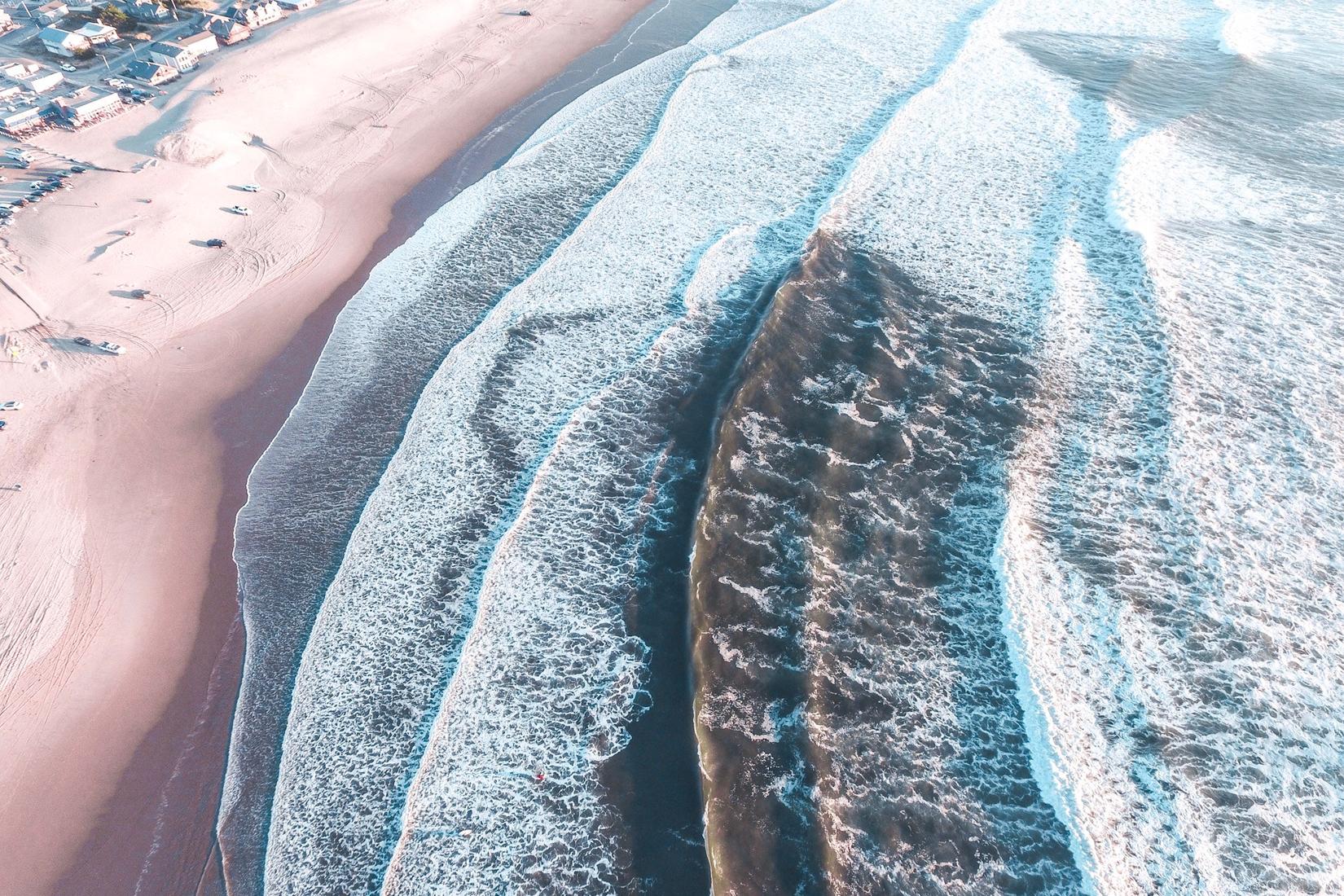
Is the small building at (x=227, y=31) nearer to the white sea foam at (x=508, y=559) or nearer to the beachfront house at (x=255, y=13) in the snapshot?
the beachfront house at (x=255, y=13)

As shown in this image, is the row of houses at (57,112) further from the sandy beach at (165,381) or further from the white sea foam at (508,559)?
the white sea foam at (508,559)

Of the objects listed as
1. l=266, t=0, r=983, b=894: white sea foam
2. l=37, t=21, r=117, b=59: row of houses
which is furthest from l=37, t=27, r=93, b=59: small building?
l=266, t=0, r=983, b=894: white sea foam

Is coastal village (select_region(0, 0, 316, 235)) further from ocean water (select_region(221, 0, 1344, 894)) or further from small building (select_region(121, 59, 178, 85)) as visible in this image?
ocean water (select_region(221, 0, 1344, 894))

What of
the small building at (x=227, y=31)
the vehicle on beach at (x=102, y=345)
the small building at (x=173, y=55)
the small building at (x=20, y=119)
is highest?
the small building at (x=227, y=31)

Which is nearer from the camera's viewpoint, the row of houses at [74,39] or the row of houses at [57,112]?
the row of houses at [57,112]

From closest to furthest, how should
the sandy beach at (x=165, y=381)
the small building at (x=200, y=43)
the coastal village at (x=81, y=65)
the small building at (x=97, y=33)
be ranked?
the sandy beach at (x=165, y=381) → the coastal village at (x=81, y=65) → the small building at (x=200, y=43) → the small building at (x=97, y=33)

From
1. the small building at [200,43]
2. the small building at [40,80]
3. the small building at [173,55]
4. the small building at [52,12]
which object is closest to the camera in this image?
the small building at [40,80]

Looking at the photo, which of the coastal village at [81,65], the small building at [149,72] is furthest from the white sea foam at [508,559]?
the small building at [149,72]

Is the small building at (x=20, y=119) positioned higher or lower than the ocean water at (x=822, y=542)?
higher
